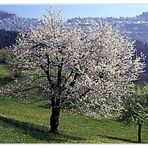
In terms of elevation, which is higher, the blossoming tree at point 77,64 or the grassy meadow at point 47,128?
the blossoming tree at point 77,64

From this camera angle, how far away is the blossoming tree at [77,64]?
30578mm

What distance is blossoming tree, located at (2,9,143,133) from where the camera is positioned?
3058 cm

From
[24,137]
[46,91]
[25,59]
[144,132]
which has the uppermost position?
[25,59]

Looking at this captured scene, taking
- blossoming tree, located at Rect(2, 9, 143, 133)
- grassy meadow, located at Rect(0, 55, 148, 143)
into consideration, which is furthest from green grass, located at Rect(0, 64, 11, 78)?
blossoming tree, located at Rect(2, 9, 143, 133)

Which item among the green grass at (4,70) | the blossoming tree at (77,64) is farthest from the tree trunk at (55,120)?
the green grass at (4,70)

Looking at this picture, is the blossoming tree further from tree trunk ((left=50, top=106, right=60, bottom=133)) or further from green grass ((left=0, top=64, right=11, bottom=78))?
green grass ((left=0, top=64, right=11, bottom=78))

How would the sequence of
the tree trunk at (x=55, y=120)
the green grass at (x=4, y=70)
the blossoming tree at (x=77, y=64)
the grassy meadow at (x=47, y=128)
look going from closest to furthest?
the grassy meadow at (x=47, y=128) < the blossoming tree at (x=77, y=64) < the tree trunk at (x=55, y=120) < the green grass at (x=4, y=70)

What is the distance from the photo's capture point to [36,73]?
33312mm

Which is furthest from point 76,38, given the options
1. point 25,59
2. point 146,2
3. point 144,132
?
point 144,132

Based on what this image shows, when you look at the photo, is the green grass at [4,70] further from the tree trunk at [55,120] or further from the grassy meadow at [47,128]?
the tree trunk at [55,120]

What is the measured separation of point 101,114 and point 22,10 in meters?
10.0

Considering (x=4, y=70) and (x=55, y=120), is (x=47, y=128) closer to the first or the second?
(x=55, y=120)

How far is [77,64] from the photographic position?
101 ft

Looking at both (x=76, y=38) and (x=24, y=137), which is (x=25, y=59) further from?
(x=24, y=137)
